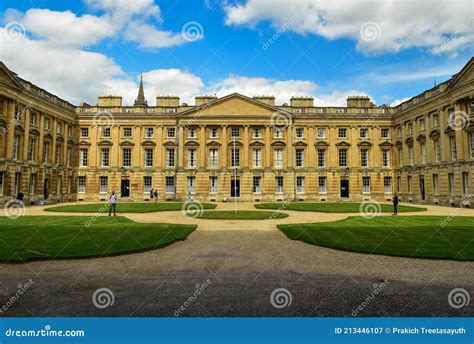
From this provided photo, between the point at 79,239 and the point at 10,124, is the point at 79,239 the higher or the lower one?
the lower one

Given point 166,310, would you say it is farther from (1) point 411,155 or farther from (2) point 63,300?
(1) point 411,155

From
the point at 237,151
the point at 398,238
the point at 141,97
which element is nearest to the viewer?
the point at 398,238

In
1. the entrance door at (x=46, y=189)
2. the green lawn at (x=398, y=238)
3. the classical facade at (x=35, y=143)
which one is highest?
the classical facade at (x=35, y=143)

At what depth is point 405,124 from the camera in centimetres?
3947

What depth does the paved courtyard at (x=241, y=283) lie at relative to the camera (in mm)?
5625

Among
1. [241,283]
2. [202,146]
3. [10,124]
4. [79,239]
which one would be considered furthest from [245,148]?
[241,283]

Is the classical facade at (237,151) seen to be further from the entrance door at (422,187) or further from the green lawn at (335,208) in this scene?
the green lawn at (335,208)

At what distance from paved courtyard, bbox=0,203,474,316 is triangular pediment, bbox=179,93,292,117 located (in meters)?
33.0

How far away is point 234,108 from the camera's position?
42031 millimetres

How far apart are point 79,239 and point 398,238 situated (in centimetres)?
1251

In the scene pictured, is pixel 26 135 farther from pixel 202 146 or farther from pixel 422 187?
pixel 422 187

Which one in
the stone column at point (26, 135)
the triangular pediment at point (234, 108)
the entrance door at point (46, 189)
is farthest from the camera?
the triangular pediment at point (234, 108)

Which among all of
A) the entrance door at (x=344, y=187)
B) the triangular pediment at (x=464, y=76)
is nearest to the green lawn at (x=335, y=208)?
the entrance door at (x=344, y=187)

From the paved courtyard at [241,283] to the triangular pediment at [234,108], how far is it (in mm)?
33037
